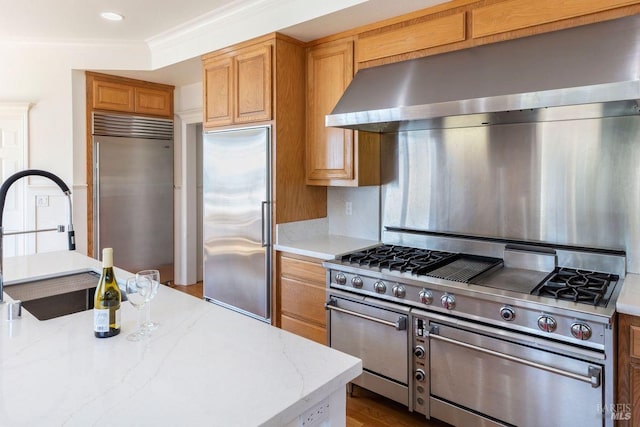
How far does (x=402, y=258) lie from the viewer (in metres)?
2.55

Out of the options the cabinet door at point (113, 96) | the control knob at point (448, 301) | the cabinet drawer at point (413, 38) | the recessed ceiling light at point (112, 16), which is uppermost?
the recessed ceiling light at point (112, 16)

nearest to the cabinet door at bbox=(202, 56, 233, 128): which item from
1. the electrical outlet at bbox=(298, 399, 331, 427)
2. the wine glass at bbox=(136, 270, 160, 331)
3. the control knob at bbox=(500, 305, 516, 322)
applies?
the wine glass at bbox=(136, 270, 160, 331)

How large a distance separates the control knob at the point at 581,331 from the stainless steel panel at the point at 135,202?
4.28 metres

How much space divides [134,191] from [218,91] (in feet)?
6.30

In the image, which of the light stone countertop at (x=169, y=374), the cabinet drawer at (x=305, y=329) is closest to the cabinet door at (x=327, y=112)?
the cabinet drawer at (x=305, y=329)

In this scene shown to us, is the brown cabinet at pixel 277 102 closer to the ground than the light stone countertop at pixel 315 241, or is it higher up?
higher up

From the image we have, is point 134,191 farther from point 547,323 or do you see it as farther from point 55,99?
point 547,323

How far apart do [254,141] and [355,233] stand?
107 centimetres

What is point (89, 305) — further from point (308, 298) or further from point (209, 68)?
point (209, 68)

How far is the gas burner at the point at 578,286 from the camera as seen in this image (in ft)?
5.78

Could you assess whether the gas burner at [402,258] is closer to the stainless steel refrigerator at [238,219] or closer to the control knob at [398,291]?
the control knob at [398,291]

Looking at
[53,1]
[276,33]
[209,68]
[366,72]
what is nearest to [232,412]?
[366,72]

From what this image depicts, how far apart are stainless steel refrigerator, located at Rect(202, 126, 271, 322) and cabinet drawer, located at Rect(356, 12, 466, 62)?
2.91 ft

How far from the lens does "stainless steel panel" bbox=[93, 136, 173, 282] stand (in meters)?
4.38
